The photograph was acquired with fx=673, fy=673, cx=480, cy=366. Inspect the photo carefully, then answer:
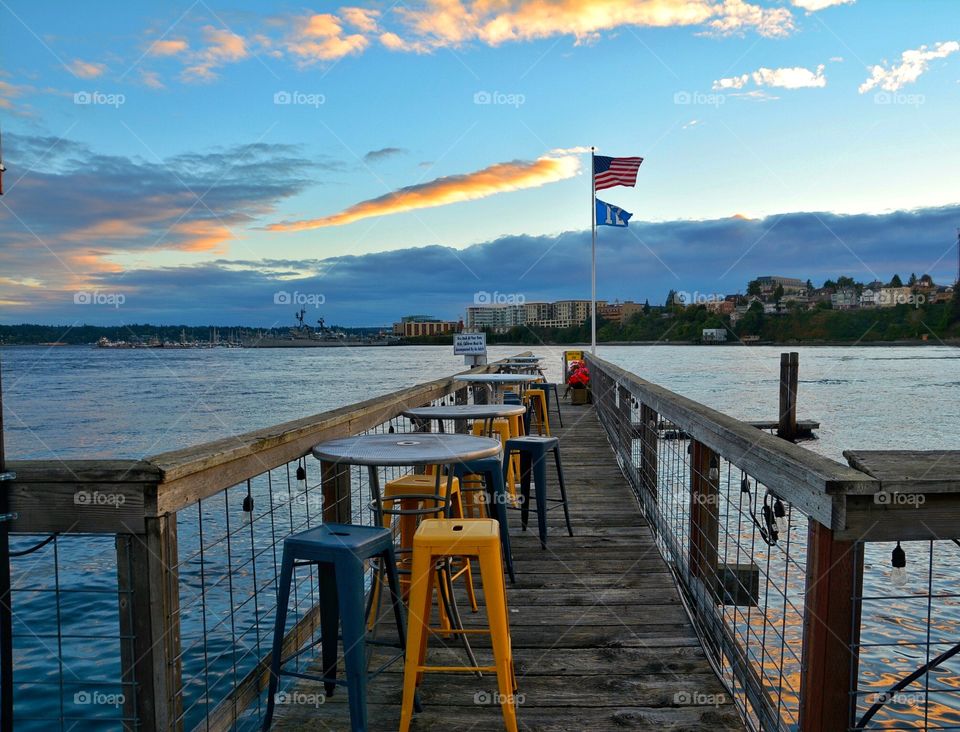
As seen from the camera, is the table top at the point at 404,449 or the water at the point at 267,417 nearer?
the table top at the point at 404,449

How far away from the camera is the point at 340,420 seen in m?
3.33

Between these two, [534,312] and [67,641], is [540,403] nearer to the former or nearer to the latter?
[67,641]

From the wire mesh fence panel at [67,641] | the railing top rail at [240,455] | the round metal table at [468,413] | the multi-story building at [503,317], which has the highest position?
the multi-story building at [503,317]

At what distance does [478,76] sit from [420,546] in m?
8.86

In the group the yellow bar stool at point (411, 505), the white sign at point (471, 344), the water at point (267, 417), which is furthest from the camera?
the white sign at point (471, 344)

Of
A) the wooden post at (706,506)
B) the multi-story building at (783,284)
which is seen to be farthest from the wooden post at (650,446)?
the multi-story building at (783,284)

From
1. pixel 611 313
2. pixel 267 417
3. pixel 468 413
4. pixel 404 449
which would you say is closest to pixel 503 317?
pixel 611 313

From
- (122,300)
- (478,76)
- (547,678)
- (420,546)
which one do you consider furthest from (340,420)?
(478,76)

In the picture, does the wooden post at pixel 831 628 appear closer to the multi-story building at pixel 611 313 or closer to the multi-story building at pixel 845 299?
the multi-story building at pixel 611 313

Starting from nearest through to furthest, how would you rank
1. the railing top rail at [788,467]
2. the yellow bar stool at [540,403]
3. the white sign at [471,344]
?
the railing top rail at [788,467], the yellow bar stool at [540,403], the white sign at [471,344]

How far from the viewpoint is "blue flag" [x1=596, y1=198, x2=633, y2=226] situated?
60.8ft

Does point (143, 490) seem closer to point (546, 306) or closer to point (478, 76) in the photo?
point (478, 76)

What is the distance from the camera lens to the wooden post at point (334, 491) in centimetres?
337

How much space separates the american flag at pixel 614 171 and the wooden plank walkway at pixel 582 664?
1426 centimetres
